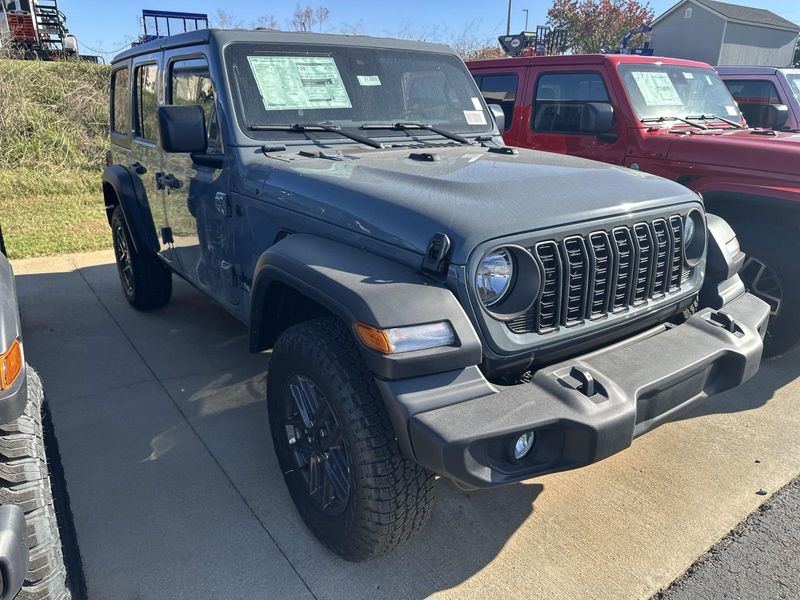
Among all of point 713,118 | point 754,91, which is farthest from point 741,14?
point 713,118

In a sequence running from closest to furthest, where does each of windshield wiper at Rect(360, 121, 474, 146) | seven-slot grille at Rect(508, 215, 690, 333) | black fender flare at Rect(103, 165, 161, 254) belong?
seven-slot grille at Rect(508, 215, 690, 333) < windshield wiper at Rect(360, 121, 474, 146) < black fender flare at Rect(103, 165, 161, 254)

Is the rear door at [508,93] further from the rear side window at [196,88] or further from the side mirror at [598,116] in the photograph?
the rear side window at [196,88]

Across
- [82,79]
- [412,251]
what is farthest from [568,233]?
[82,79]

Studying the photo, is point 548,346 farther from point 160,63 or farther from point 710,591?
point 160,63

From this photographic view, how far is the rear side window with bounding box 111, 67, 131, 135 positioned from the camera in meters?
4.60

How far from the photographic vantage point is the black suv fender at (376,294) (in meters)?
1.88

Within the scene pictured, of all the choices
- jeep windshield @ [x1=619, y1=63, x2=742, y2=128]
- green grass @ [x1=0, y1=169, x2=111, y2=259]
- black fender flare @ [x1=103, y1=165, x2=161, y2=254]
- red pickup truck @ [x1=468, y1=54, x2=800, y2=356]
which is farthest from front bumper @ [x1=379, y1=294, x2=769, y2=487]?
green grass @ [x1=0, y1=169, x2=111, y2=259]

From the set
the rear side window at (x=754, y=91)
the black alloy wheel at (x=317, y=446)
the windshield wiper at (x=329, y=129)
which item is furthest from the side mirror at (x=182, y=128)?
the rear side window at (x=754, y=91)

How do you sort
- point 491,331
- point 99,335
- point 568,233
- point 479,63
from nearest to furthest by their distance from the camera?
point 491,331, point 568,233, point 99,335, point 479,63

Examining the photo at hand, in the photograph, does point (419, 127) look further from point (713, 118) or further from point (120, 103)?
point (713, 118)

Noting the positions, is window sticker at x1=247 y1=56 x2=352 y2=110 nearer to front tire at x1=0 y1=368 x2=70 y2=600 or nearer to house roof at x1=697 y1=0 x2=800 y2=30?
front tire at x1=0 y1=368 x2=70 y2=600

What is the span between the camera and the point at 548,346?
7.12 ft

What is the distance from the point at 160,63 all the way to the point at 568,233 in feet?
9.38

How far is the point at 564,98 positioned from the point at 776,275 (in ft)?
7.66
